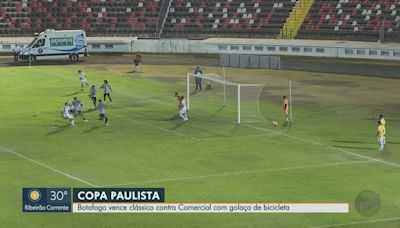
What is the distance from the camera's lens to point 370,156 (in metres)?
40.9

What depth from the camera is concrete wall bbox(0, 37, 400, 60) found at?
270 ft

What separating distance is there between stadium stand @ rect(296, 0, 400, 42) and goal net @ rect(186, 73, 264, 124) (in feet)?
102

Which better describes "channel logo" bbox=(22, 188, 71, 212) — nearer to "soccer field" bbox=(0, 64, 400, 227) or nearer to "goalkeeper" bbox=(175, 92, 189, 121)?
"soccer field" bbox=(0, 64, 400, 227)

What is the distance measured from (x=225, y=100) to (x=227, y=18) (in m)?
41.6

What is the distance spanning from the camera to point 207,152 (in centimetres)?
4222

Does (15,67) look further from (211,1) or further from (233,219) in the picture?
(233,219)

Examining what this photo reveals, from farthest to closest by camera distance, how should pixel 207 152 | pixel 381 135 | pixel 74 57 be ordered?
pixel 74 57
pixel 207 152
pixel 381 135

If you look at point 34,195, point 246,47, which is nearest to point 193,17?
point 246,47

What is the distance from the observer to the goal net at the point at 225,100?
51.6m

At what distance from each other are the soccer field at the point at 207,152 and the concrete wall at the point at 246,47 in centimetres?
1646

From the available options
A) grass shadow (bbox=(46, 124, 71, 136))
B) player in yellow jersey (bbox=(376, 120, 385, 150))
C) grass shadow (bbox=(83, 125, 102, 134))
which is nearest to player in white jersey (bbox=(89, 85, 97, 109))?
grass shadow (bbox=(46, 124, 71, 136))

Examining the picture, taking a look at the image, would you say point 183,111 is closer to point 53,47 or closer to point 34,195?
point 34,195

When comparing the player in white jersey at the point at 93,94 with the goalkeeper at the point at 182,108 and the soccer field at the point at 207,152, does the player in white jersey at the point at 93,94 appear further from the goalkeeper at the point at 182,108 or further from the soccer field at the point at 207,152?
the goalkeeper at the point at 182,108

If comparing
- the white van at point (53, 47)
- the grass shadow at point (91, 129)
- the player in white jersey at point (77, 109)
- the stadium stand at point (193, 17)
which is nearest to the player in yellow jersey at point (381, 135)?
the grass shadow at point (91, 129)
